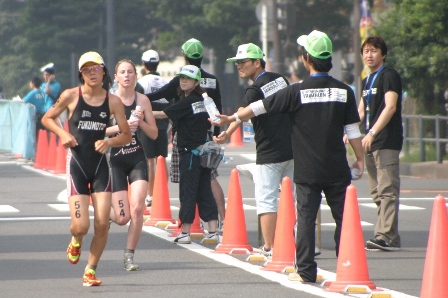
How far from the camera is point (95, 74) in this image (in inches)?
392

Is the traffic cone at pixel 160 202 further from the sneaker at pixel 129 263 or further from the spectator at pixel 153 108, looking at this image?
the sneaker at pixel 129 263

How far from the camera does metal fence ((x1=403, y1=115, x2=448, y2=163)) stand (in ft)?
75.1

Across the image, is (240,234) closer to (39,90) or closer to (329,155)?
(329,155)

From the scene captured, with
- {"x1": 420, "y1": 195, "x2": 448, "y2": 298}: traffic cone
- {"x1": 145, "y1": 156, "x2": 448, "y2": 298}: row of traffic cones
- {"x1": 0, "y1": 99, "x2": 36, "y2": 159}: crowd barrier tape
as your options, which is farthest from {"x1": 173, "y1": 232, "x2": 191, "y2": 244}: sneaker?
{"x1": 0, "y1": 99, "x2": 36, "y2": 159}: crowd barrier tape

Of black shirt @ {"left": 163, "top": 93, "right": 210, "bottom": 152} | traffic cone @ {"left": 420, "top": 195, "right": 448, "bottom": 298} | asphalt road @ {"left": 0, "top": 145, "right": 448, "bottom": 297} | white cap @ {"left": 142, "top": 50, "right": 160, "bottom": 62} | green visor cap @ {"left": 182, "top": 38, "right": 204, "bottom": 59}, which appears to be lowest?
asphalt road @ {"left": 0, "top": 145, "right": 448, "bottom": 297}

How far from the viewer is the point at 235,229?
12078 millimetres

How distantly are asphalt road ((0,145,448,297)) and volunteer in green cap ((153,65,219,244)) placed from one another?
28 centimetres

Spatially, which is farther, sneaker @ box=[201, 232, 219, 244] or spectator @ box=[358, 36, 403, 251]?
sneaker @ box=[201, 232, 219, 244]

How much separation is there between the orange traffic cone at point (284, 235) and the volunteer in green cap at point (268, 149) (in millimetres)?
681

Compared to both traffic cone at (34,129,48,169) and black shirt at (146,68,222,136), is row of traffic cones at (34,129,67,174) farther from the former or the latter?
black shirt at (146,68,222,136)

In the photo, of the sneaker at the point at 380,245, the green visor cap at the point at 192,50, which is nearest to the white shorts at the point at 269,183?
the sneaker at the point at 380,245

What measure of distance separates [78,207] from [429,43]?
1426 cm

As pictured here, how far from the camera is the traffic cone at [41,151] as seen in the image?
2612 centimetres

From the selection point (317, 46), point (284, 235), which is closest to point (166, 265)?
point (284, 235)
